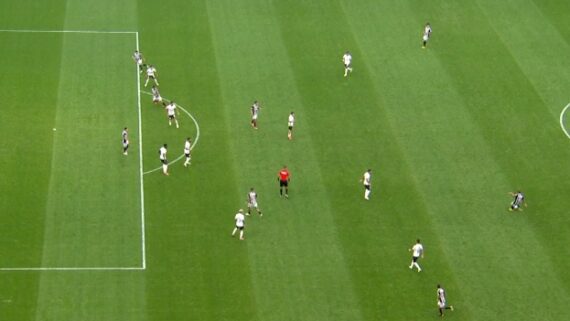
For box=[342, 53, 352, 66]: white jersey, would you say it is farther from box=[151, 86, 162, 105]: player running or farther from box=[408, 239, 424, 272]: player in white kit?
box=[408, 239, 424, 272]: player in white kit

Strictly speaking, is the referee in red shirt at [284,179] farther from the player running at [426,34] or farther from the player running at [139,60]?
the player running at [426,34]

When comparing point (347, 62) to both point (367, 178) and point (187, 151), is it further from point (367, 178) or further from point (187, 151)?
point (187, 151)

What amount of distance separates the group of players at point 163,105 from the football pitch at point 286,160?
0.48m

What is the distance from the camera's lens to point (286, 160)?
182ft

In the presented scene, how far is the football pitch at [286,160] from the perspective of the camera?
153 ft

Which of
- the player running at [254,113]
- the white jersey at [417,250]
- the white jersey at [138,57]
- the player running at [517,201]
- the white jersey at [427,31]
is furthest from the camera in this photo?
the white jersey at [427,31]

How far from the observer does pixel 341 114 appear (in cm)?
5978

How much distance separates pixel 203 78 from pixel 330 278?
19526 millimetres

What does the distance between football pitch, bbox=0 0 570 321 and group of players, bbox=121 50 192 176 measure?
485 millimetres

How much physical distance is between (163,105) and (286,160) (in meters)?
8.83

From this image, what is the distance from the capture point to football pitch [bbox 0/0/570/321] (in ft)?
153

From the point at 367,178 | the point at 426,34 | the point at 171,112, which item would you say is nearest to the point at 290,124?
the point at 171,112

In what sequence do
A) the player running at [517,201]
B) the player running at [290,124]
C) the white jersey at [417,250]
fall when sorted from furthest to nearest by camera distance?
the player running at [290,124] → the player running at [517,201] → the white jersey at [417,250]

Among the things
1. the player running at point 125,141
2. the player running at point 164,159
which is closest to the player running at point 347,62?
the player running at point 164,159
